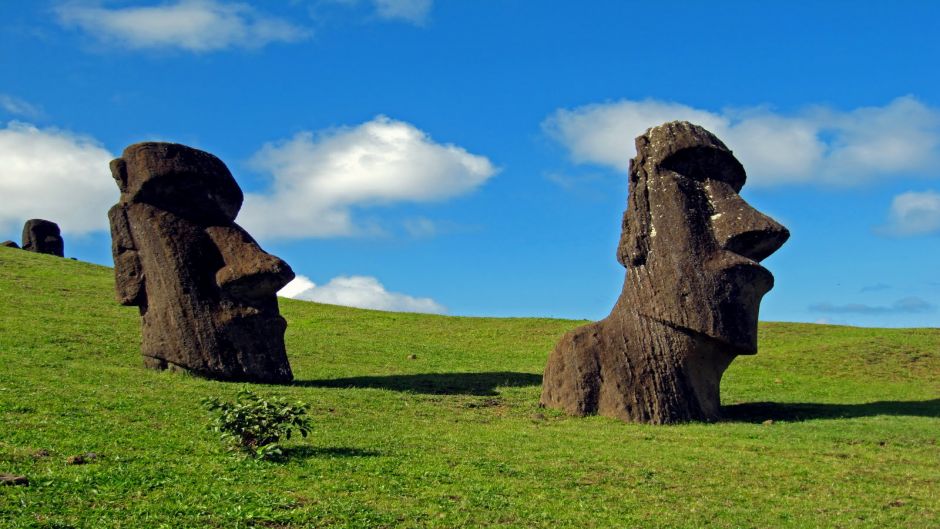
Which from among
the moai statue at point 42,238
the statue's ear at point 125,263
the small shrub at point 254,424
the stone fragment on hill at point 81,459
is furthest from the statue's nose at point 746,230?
the moai statue at point 42,238

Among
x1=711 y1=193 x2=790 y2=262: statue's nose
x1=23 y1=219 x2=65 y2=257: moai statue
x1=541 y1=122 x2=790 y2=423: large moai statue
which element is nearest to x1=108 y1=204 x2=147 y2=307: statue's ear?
x1=541 y1=122 x2=790 y2=423: large moai statue

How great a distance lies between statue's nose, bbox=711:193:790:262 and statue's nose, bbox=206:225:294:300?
993cm

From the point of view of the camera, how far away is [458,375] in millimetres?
28359

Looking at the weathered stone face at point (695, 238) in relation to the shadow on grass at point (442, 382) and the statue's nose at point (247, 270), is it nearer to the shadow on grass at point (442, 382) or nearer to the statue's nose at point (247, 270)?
the shadow on grass at point (442, 382)

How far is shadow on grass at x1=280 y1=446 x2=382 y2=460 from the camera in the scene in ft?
47.2

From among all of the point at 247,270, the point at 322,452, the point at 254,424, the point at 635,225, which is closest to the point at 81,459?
the point at 254,424

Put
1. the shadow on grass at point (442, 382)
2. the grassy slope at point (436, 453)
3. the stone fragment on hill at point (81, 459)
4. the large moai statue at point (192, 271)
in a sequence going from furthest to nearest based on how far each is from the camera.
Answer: the shadow on grass at point (442, 382)
the large moai statue at point (192, 271)
the stone fragment on hill at point (81, 459)
the grassy slope at point (436, 453)

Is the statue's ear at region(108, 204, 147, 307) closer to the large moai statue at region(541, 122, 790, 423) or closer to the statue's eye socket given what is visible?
the large moai statue at region(541, 122, 790, 423)

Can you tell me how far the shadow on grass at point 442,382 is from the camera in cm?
2472

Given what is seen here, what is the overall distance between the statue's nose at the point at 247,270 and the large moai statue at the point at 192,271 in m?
0.02

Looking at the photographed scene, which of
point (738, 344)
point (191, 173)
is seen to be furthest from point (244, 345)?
point (738, 344)

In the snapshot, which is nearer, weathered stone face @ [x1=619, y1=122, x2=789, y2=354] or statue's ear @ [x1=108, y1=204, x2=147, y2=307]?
weathered stone face @ [x1=619, y1=122, x2=789, y2=354]

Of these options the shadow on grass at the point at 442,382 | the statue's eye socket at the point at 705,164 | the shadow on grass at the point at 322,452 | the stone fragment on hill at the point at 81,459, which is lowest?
the stone fragment on hill at the point at 81,459

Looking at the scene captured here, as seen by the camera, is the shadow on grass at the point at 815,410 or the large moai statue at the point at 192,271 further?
→ the large moai statue at the point at 192,271
